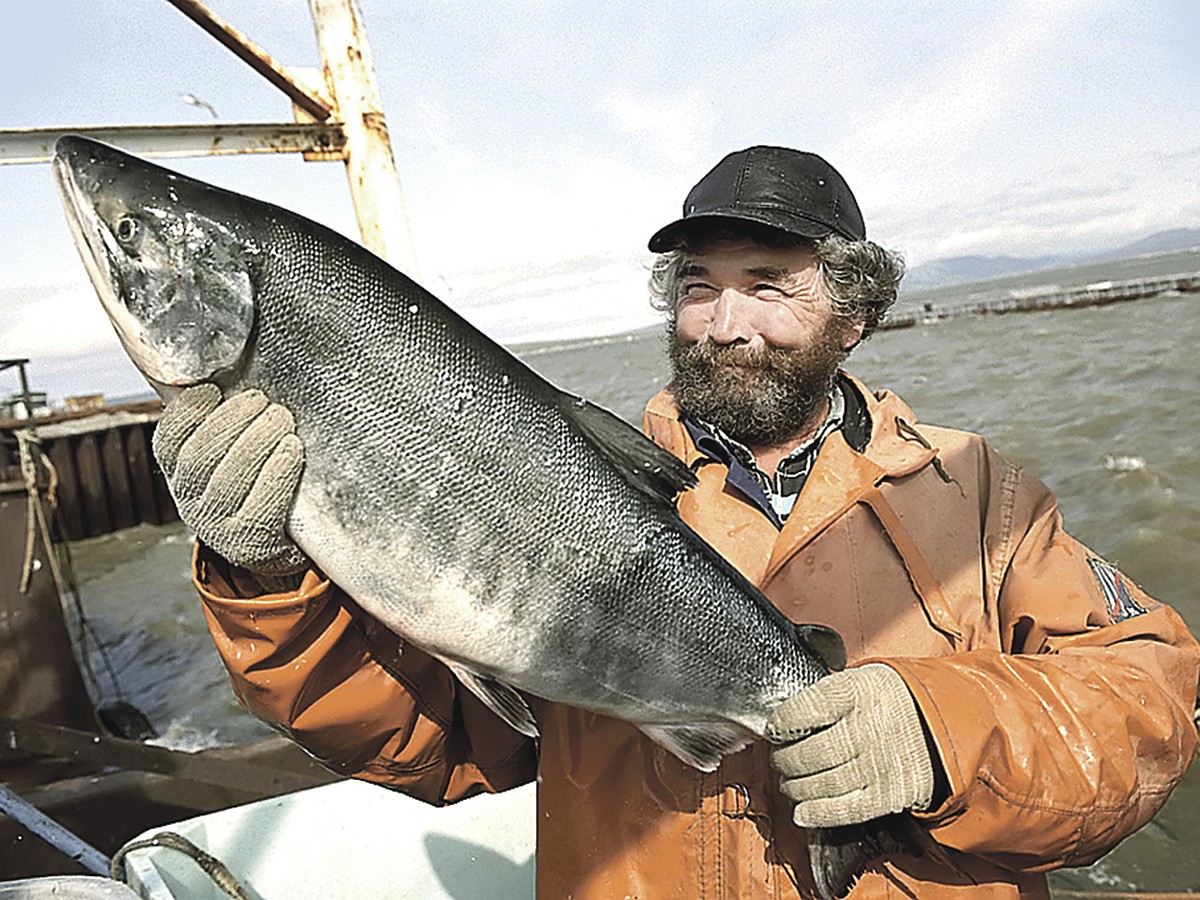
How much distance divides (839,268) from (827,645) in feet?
4.00

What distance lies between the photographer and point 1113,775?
1954 mm

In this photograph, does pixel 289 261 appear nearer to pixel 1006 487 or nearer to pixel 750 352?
pixel 750 352

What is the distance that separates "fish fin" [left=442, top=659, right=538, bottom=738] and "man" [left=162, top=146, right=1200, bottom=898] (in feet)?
0.97

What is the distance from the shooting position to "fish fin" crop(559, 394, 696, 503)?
2.04 m

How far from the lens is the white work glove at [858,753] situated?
1.88m

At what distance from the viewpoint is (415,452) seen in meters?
1.87

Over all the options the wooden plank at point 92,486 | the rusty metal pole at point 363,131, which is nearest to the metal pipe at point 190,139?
the rusty metal pole at point 363,131

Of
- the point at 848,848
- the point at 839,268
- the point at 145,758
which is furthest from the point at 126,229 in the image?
the point at 145,758

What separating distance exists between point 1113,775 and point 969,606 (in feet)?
1.62

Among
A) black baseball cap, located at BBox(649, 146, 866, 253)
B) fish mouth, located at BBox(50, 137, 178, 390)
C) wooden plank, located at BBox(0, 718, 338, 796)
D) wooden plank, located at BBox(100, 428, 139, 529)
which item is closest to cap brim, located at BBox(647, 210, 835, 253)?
black baseball cap, located at BBox(649, 146, 866, 253)

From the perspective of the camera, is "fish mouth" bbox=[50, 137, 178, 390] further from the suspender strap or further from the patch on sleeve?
the patch on sleeve

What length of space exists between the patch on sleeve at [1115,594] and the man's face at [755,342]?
837mm

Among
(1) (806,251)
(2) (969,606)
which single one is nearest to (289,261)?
(1) (806,251)

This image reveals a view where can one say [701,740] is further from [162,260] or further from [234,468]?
[162,260]
